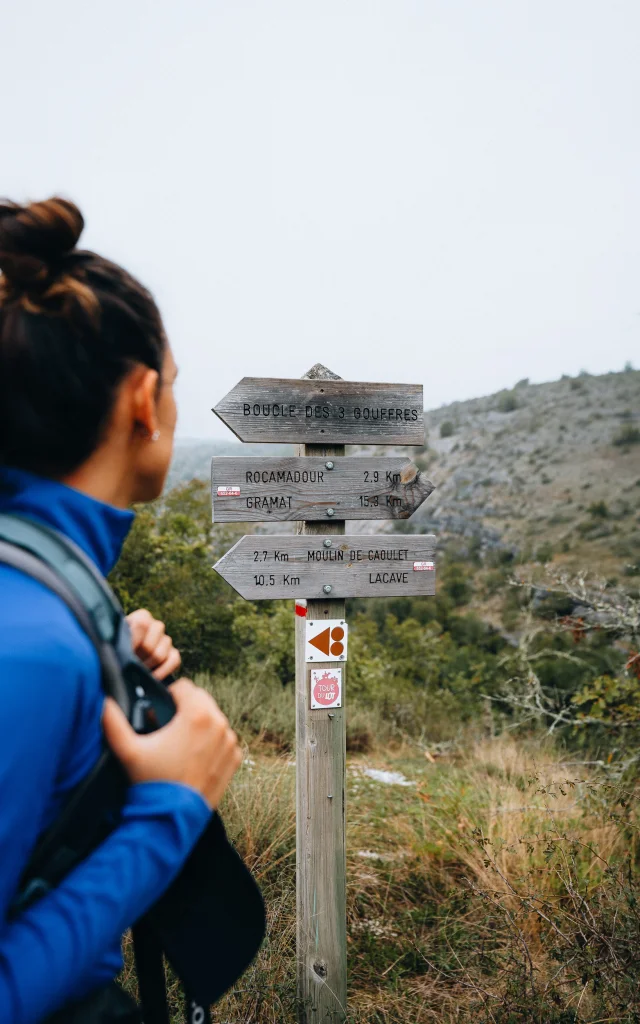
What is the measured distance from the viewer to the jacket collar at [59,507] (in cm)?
102

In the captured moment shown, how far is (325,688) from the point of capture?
307 centimetres

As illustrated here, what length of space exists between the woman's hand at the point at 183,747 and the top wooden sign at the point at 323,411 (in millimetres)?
1893

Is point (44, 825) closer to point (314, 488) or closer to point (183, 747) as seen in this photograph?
point (183, 747)

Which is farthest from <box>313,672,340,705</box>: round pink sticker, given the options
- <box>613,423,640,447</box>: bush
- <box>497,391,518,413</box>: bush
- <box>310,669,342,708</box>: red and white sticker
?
<box>497,391,518,413</box>: bush

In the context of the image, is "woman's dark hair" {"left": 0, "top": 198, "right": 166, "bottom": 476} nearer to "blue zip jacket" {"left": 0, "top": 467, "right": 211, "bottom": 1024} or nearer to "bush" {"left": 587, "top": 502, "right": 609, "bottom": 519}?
"blue zip jacket" {"left": 0, "top": 467, "right": 211, "bottom": 1024}

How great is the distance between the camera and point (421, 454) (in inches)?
1401

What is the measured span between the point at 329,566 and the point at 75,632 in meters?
2.16

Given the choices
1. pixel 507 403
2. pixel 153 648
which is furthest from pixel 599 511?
pixel 153 648

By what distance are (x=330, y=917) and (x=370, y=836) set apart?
1520mm

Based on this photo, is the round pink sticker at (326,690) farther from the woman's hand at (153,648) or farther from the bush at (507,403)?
the bush at (507,403)

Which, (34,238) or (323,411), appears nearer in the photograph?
(34,238)

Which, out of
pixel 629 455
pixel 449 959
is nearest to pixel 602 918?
pixel 449 959

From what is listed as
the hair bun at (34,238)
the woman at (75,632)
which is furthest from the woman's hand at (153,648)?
the hair bun at (34,238)

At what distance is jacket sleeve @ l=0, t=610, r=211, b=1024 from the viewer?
809 millimetres
